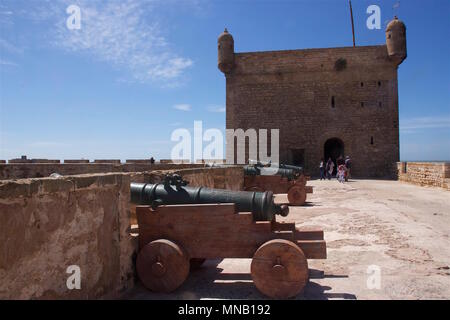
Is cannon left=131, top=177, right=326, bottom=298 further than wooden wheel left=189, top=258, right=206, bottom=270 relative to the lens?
No

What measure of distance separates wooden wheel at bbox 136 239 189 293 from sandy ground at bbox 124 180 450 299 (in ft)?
0.28

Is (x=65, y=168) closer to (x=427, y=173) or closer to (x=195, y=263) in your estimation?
(x=195, y=263)

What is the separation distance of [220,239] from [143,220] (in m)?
0.69

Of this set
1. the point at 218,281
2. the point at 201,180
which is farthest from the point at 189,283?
the point at 201,180

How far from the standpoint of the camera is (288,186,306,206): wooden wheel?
8.25 m

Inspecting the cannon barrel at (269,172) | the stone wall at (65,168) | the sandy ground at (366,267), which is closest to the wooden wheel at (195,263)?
the sandy ground at (366,267)

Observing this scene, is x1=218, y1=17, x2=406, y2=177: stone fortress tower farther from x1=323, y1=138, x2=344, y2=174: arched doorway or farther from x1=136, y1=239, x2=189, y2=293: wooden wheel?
x1=136, y1=239, x2=189, y2=293: wooden wheel

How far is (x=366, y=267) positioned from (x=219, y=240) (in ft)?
5.28

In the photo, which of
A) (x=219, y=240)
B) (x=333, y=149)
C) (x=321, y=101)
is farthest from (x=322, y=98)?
(x=219, y=240)

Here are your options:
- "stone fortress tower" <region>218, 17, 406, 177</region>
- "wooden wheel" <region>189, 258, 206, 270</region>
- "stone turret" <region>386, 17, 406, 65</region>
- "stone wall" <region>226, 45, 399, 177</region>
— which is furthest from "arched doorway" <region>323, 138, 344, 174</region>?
"wooden wheel" <region>189, 258, 206, 270</region>

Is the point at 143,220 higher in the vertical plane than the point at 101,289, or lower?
higher

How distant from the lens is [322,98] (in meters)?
20.0

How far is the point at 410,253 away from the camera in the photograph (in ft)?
13.0

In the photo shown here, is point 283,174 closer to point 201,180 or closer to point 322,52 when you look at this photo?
point 201,180
